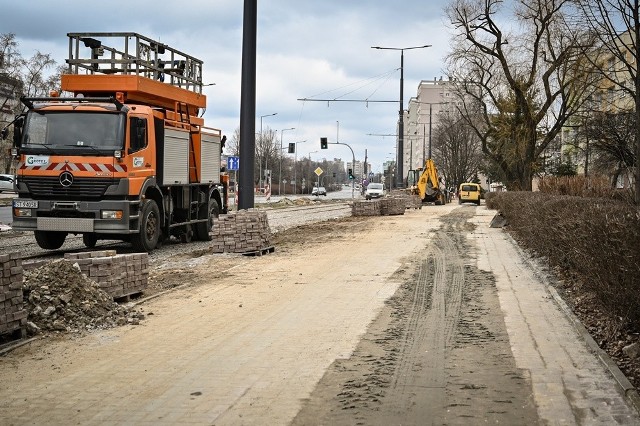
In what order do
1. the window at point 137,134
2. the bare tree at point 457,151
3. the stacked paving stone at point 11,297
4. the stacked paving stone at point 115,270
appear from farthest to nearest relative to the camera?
the bare tree at point 457,151 → the window at point 137,134 → the stacked paving stone at point 115,270 → the stacked paving stone at point 11,297

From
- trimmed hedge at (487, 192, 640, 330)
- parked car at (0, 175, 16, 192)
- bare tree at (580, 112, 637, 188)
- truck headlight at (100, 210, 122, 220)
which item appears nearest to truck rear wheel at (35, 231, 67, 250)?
truck headlight at (100, 210, 122, 220)

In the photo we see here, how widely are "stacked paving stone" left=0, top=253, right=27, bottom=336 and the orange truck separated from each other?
7774 millimetres

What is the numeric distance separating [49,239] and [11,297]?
9.77 metres

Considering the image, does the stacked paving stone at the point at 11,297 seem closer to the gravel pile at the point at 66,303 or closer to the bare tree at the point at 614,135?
the gravel pile at the point at 66,303

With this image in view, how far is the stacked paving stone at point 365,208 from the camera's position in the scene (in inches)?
1430

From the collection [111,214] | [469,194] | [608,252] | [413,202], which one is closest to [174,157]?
[111,214]

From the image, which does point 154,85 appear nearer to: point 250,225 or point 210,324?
point 250,225

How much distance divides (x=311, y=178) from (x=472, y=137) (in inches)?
2349

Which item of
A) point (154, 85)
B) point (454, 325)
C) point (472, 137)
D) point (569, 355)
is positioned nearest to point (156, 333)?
point (454, 325)

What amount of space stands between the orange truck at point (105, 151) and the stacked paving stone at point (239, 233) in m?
1.72

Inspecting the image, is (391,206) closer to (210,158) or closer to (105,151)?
(210,158)

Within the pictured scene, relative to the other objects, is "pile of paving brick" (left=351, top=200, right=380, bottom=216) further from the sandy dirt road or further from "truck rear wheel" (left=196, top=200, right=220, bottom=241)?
the sandy dirt road

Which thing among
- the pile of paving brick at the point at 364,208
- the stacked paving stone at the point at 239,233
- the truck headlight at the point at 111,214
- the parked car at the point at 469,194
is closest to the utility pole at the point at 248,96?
the stacked paving stone at the point at 239,233

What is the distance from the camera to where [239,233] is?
15.6 meters
